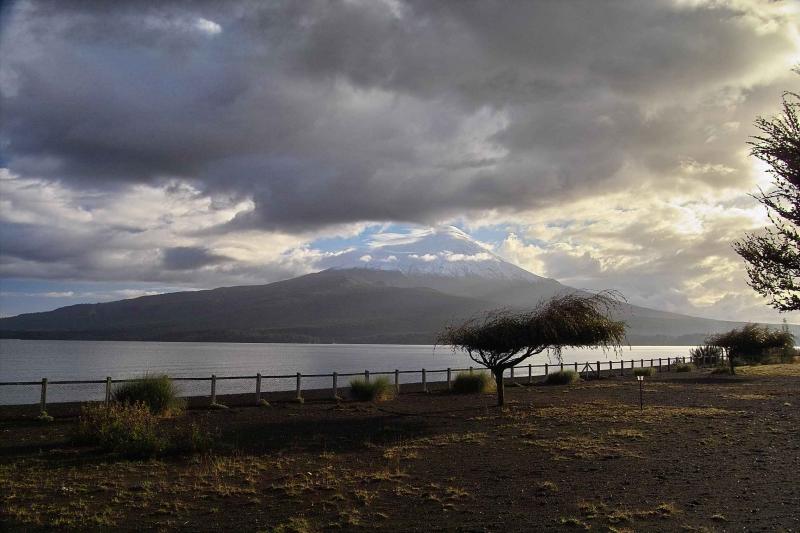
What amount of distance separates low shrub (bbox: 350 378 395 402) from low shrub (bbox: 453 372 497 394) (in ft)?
17.1

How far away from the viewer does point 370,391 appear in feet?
97.6

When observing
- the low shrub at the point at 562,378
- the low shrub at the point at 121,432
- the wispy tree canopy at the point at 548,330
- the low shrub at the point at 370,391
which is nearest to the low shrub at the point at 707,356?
the low shrub at the point at 562,378

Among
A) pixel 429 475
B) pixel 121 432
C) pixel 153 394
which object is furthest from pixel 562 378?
pixel 121 432

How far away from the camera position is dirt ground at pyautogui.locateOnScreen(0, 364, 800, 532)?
31.5 ft

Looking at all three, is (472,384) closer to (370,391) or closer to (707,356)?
(370,391)

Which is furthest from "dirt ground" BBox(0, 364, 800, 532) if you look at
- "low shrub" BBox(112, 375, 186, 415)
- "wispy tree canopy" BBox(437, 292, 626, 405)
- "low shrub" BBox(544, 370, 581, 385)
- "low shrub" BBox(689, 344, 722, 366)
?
"low shrub" BBox(689, 344, 722, 366)

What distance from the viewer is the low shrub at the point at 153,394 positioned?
2277 cm

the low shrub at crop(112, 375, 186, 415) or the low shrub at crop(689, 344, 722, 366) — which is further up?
the low shrub at crop(112, 375, 186, 415)

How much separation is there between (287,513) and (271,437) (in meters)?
8.50

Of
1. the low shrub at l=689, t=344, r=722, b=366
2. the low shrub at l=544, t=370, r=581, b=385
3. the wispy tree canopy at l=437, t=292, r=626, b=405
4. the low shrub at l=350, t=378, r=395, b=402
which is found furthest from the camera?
the low shrub at l=689, t=344, r=722, b=366

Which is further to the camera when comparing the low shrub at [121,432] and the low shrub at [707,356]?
the low shrub at [707,356]

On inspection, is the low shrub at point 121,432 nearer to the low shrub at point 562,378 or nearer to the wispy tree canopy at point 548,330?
the wispy tree canopy at point 548,330

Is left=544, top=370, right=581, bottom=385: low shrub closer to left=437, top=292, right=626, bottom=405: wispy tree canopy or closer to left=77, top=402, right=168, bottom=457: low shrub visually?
left=437, top=292, right=626, bottom=405: wispy tree canopy

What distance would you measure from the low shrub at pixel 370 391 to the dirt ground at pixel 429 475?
704 centimetres
